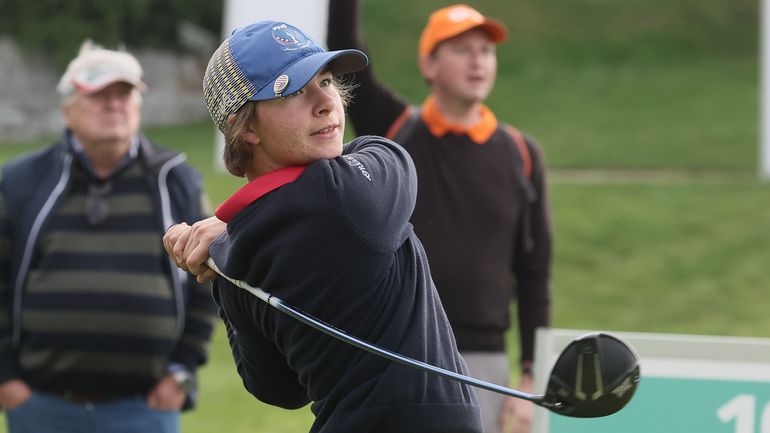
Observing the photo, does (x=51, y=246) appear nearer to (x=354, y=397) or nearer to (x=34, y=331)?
(x=34, y=331)

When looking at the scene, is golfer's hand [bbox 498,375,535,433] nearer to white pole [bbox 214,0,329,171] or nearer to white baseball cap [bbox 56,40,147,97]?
white baseball cap [bbox 56,40,147,97]

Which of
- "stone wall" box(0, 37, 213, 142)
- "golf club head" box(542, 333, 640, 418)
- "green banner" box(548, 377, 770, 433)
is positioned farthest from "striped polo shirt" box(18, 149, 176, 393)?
"stone wall" box(0, 37, 213, 142)

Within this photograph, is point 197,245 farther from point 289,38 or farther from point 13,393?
point 13,393

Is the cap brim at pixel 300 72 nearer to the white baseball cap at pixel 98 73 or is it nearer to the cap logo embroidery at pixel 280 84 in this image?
the cap logo embroidery at pixel 280 84

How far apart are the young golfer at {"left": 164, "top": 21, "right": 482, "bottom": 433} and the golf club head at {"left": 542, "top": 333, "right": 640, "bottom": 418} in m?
0.26

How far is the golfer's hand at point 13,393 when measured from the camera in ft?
17.3

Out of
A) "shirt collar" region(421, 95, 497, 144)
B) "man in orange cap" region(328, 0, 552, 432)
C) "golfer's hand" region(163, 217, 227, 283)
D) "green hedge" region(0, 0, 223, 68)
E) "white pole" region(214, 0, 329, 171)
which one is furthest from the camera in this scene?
"green hedge" region(0, 0, 223, 68)

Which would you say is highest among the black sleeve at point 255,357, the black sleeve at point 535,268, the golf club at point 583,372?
the golf club at point 583,372

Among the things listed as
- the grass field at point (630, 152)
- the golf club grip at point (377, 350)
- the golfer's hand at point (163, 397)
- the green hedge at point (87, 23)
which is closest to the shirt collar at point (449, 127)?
the golfer's hand at point (163, 397)

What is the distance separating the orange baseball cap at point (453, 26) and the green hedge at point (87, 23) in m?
22.4

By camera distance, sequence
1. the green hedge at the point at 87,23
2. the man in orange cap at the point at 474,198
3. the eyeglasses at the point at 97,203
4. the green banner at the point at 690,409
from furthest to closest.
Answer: the green hedge at the point at 87,23 → the eyeglasses at the point at 97,203 → the man in orange cap at the point at 474,198 → the green banner at the point at 690,409

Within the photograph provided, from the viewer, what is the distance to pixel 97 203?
17.5 ft

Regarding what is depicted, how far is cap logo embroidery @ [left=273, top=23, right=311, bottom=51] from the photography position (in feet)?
9.42

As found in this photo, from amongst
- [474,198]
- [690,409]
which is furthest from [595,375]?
[474,198]
